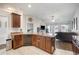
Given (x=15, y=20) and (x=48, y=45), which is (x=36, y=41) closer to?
(x=48, y=45)

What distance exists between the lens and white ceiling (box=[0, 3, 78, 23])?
2389 millimetres

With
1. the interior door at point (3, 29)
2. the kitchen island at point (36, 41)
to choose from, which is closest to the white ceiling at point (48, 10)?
the interior door at point (3, 29)

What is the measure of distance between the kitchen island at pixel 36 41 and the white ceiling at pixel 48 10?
1.40 ft

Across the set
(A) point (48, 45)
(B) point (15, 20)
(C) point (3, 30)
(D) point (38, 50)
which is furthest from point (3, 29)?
(A) point (48, 45)

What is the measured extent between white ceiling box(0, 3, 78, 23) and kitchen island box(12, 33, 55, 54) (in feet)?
1.40

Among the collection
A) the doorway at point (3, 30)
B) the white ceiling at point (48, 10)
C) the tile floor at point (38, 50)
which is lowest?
the tile floor at point (38, 50)

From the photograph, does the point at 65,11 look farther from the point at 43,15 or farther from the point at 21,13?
the point at 21,13

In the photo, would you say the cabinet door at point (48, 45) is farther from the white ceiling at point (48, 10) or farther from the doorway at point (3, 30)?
the doorway at point (3, 30)

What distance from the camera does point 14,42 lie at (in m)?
2.48

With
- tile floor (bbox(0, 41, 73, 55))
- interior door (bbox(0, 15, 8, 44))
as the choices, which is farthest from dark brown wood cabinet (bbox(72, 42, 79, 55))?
interior door (bbox(0, 15, 8, 44))

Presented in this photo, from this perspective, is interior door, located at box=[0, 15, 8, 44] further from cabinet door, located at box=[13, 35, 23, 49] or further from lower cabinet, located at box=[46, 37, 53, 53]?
lower cabinet, located at box=[46, 37, 53, 53]

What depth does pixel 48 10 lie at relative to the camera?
2.44 m

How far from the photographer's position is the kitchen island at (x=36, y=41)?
2.46 meters
